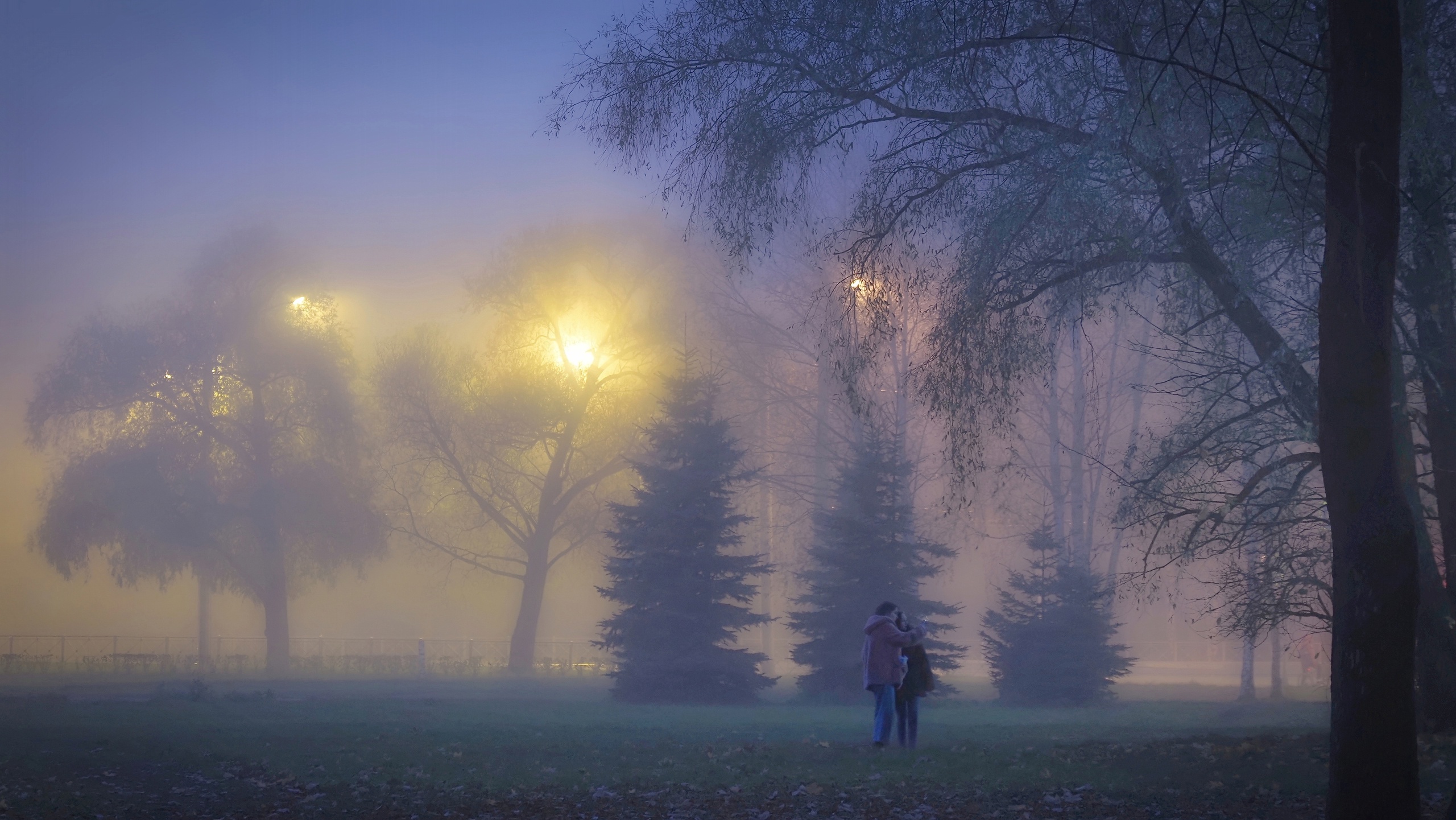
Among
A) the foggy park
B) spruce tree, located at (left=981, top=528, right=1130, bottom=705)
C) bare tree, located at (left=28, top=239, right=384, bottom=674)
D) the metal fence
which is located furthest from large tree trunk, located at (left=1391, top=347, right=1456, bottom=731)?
bare tree, located at (left=28, top=239, right=384, bottom=674)

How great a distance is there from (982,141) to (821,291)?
2.50 m

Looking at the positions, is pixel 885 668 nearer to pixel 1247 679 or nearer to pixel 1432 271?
pixel 1432 271

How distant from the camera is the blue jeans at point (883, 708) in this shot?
1273cm

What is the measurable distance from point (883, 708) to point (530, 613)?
24598 millimetres

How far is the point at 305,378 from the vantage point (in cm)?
3441

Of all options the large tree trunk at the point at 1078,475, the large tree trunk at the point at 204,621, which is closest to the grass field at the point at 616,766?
the large tree trunk at the point at 1078,475

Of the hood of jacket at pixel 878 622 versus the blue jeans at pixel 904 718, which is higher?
the hood of jacket at pixel 878 622

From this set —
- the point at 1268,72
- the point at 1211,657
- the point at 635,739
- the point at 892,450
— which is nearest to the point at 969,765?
the point at 635,739

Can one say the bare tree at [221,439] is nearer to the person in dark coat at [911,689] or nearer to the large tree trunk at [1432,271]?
the person in dark coat at [911,689]

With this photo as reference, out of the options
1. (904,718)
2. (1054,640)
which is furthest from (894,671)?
(1054,640)

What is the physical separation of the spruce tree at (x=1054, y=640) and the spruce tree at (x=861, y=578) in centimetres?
125

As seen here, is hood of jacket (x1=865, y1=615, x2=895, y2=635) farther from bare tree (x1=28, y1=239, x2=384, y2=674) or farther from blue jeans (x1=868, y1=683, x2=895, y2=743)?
bare tree (x1=28, y1=239, x2=384, y2=674)

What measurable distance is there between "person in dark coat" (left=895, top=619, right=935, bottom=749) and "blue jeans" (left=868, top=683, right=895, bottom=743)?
0.12 m

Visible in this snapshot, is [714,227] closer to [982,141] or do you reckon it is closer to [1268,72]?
[982,141]
